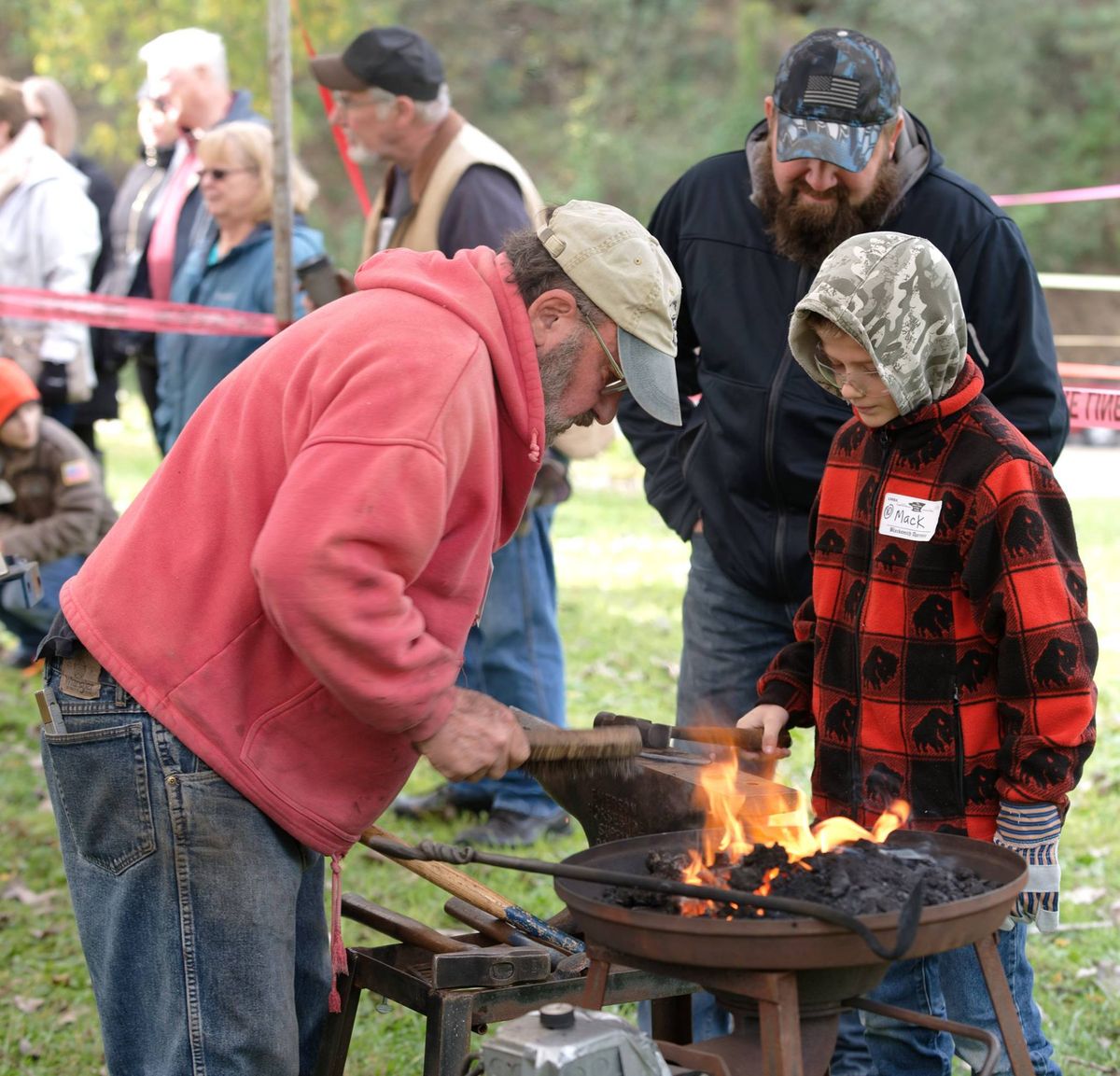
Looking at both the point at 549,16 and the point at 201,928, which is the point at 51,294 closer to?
the point at 201,928

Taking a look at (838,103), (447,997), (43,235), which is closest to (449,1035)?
(447,997)

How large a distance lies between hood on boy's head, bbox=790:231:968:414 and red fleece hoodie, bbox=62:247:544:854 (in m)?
0.68

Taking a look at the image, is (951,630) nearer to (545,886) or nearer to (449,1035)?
(449,1035)

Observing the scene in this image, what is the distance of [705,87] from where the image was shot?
112 ft

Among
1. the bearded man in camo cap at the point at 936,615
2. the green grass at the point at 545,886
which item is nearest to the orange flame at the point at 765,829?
the bearded man in camo cap at the point at 936,615

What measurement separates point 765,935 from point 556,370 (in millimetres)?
1065

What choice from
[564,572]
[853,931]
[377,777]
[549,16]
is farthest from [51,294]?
[549,16]

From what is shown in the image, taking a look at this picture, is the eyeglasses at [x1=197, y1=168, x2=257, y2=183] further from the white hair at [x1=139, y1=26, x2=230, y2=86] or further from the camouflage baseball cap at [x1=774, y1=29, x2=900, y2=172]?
the camouflage baseball cap at [x1=774, y1=29, x2=900, y2=172]

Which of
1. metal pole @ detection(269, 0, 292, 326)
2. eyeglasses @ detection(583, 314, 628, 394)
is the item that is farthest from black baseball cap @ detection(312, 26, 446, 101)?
eyeglasses @ detection(583, 314, 628, 394)

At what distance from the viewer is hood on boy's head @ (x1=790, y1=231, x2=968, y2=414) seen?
115 inches

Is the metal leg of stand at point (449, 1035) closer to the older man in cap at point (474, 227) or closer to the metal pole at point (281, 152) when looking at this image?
the older man in cap at point (474, 227)

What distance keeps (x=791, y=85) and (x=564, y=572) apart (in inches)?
297

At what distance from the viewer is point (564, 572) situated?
1102 cm

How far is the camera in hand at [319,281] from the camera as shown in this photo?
6105mm
